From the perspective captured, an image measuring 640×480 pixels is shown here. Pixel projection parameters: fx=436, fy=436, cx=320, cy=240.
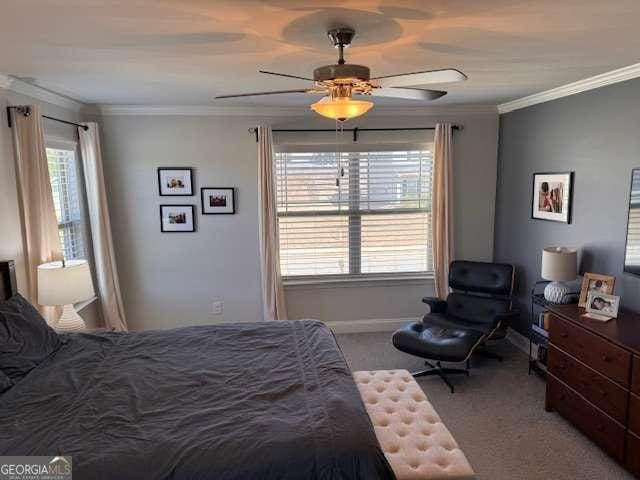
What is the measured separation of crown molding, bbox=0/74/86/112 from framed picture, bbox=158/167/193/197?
934 mm

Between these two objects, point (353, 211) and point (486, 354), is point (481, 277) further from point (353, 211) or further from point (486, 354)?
point (353, 211)

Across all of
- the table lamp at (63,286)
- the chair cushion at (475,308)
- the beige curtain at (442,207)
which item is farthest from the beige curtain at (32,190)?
the beige curtain at (442,207)

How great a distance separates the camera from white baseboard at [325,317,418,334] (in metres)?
4.94

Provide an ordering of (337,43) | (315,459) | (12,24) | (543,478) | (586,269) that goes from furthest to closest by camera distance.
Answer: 1. (586,269)
2. (543,478)
3. (337,43)
4. (12,24)
5. (315,459)

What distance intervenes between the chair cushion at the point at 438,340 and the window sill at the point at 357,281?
35.6 inches

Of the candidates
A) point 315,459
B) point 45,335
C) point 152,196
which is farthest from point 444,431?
point 152,196

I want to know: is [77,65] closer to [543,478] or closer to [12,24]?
[12,24]

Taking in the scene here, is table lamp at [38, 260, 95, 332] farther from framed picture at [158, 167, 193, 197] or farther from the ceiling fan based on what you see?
the ceiling fan

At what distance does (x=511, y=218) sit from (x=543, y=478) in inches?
107

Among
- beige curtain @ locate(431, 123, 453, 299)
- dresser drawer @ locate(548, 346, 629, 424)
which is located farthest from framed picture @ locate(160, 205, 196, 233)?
dresser drawer @ locate(548, 346, 629, 424)

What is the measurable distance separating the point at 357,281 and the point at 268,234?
1143 mm

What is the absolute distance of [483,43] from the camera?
2.36 meters

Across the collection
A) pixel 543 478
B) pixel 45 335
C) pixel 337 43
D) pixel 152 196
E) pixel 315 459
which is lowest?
pixel 543 478

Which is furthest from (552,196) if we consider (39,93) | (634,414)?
(39,93)
